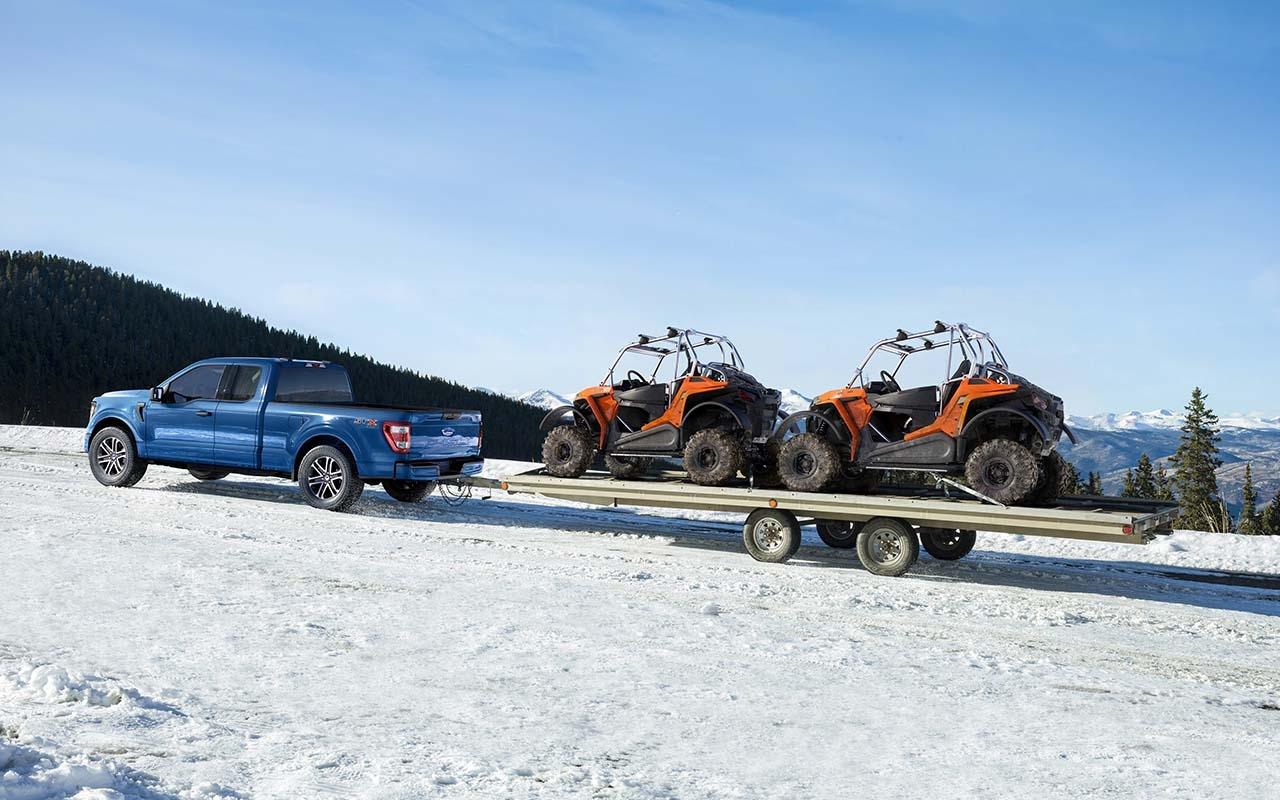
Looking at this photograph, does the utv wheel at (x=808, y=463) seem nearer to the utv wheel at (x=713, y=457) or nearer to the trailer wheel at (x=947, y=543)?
the utv wheel at (x=713, y=457)

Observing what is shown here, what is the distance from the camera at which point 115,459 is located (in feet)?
44.9

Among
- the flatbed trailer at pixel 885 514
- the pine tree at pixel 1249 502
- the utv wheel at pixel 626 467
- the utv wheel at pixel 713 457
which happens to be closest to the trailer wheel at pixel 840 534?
the flatbed trailer at pixel 885 514

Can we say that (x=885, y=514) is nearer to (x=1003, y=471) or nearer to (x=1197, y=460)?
(x=1003, y=471)

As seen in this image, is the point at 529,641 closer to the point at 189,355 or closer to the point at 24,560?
the point at 24,560

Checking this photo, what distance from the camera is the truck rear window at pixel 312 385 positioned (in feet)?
42.7

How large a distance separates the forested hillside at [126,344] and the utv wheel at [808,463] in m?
88.1

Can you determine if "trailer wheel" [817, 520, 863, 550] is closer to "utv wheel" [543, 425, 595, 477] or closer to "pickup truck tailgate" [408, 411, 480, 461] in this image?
"utv wheel" [543, 425, 595, 477]

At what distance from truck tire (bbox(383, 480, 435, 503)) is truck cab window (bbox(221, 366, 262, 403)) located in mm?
2108

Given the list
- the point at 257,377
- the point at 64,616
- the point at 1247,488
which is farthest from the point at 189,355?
the point at 64,616

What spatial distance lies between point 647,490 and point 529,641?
4292 millimetres

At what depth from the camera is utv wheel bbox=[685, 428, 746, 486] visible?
1045cm

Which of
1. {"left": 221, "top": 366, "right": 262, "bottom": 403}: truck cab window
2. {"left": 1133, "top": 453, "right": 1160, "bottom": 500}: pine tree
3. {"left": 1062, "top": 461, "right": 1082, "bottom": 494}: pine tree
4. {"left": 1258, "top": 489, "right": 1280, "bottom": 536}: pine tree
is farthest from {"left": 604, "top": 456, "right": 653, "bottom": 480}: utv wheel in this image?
{"left": 1133, "top": 453, "right": 1160, "bottom": 500}: pine tree

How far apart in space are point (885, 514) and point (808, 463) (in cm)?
109

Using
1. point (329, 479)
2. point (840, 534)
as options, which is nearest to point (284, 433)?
point (329, 479)
